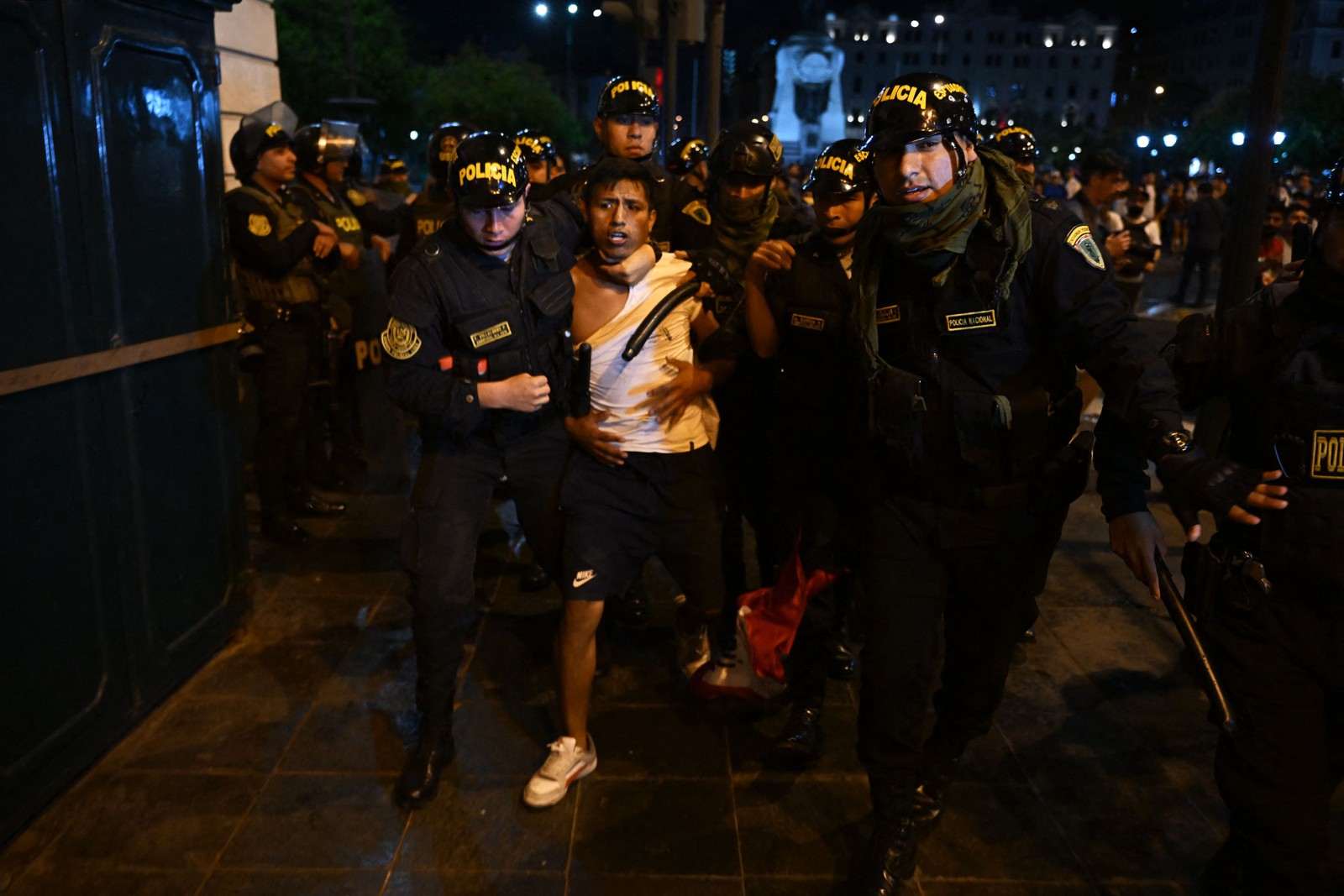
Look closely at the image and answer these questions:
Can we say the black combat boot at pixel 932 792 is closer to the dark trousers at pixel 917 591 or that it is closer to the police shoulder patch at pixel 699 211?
the dark trousers at pixel 917 591

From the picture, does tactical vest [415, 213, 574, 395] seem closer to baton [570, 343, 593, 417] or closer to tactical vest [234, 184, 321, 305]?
baton [570, 343, 593, 417]

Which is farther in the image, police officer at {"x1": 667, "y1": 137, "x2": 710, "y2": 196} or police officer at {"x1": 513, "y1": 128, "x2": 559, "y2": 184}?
police officer at {"x1": 667, "y1": 137, "x2": 710, "y2": 196}

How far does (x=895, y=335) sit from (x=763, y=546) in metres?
1.49

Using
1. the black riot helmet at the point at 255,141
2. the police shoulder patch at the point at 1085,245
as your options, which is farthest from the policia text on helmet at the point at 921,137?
the black riot helmet at the point at 255,141

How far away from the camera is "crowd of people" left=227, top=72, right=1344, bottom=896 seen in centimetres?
255

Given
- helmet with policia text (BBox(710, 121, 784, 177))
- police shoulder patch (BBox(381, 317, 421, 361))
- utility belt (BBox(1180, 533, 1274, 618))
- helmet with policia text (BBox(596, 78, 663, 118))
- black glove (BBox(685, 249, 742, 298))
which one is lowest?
utility belt (BBox(1180, 533, 1274, 618))

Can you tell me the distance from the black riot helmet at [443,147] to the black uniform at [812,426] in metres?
3.24

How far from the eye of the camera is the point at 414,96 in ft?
155

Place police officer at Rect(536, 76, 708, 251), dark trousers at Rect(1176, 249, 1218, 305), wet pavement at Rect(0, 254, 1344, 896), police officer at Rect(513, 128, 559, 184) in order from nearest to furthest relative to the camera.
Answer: wet pavement at Rect(0, 254, 1344, 896) → police officer at Rect(536, 76, 708, 251) → police officer at Rect(513, 128, 559, 184) → dark trousers at Rect(1176, 249, 1218, 305)

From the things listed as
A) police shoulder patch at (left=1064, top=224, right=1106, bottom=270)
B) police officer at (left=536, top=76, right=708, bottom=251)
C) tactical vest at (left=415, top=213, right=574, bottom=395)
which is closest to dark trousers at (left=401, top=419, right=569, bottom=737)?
tactical vest at (left=415, top=213, right=574, bottom=395)

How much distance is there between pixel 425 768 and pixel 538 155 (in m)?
4.32

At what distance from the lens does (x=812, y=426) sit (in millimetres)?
3822

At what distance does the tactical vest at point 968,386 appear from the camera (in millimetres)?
2863

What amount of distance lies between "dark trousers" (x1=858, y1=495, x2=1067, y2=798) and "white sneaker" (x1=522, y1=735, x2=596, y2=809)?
1046mm
